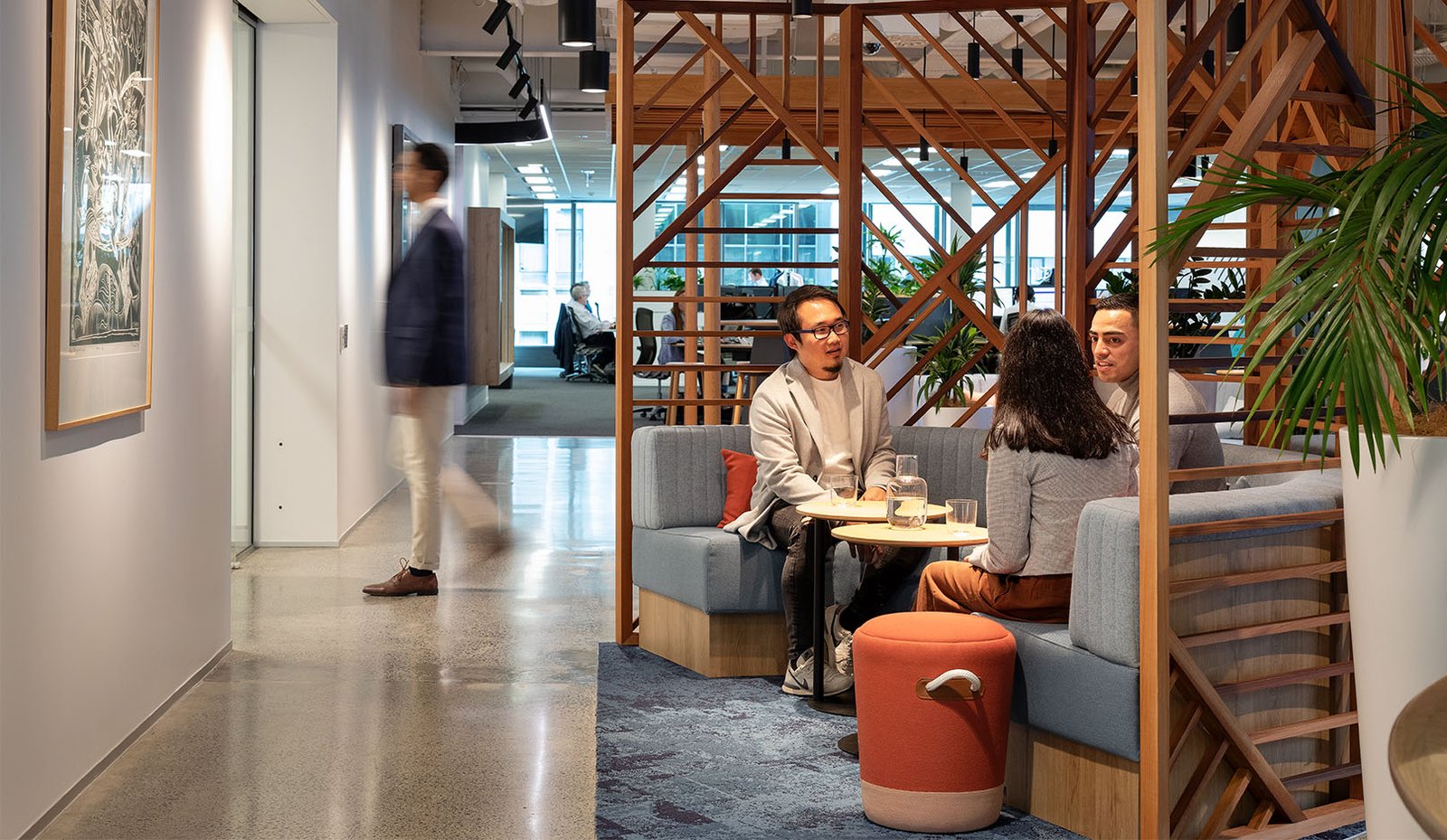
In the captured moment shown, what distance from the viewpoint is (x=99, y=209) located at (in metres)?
3.84

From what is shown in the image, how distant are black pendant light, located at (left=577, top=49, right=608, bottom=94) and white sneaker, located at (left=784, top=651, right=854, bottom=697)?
6.70 metres

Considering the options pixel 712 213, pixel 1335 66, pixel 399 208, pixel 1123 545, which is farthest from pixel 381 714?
pixel 399 208

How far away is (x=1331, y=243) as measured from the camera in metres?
2.99

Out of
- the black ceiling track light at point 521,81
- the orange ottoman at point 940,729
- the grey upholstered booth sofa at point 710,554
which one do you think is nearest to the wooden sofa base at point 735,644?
the grey upholstered booth sofa at point 710,554

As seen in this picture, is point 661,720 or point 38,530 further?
point 661,720

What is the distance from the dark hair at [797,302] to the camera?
5.21m

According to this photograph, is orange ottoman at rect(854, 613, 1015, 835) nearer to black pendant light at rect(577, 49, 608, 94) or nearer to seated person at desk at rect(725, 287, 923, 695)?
seated person at desk at rect(725, 287, 923, 695)

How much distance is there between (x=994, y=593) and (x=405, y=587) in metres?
3.51

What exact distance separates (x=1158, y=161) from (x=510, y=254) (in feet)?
59.2

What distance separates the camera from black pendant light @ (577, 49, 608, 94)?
1069 cm

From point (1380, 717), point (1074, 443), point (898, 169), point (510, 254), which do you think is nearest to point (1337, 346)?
point (1380, 717)

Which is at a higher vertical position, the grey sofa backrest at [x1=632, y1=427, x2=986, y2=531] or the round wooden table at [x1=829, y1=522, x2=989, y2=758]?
the grey sofa backrest at [x1=632, y1=427, x2=986, y2=531]

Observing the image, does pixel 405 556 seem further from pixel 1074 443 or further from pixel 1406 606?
pixel 1406 606

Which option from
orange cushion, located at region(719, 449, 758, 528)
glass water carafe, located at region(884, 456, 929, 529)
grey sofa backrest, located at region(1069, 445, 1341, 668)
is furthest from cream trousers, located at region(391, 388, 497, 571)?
grey sofa backrest, located at region(1069, 445, 1341, 668)
